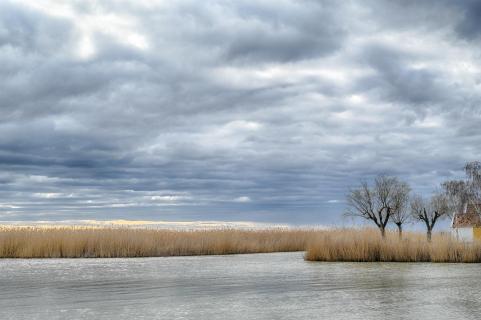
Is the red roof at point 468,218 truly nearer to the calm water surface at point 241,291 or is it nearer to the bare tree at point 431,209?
the bare tree at point 431,209

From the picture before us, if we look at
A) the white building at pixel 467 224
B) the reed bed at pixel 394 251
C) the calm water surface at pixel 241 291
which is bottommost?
the calm water surface at pixel 241 291

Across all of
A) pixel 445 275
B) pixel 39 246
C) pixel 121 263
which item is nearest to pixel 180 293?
pixel 445 275

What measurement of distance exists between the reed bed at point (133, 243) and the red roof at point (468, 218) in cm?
1039

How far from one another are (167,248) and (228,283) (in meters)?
13.1

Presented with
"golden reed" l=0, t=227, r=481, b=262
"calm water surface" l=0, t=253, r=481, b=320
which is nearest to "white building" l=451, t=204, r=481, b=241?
"golden reed" l=0, t=227, r=481, b=262

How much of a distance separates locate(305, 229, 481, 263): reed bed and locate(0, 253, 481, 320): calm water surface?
1842mm

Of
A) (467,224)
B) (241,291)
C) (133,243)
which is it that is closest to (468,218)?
(467,224)

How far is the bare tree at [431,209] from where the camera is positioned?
39375mm

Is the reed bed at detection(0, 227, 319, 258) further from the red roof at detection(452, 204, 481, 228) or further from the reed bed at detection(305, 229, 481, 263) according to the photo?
the red roof at detection(452, 204, 481, 228)

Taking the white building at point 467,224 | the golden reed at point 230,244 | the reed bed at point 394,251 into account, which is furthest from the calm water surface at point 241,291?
the white building at point 467,224

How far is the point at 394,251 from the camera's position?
23.1 metres

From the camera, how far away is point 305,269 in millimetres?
19125

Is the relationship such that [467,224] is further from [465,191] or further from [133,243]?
[133,243]

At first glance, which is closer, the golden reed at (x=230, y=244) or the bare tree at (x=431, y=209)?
the golden reed at (x=230, y=244)
